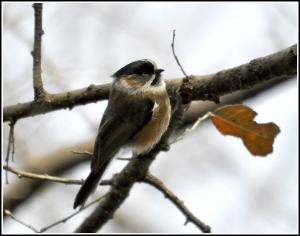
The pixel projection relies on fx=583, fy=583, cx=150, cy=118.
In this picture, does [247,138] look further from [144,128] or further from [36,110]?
[36,110]

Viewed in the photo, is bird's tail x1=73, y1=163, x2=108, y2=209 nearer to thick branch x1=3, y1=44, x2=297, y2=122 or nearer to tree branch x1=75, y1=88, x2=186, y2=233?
tree branch x1=75, y1=88, x2=186, y2=233

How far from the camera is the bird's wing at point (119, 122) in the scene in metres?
4.02

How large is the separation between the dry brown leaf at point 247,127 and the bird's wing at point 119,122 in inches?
27.7

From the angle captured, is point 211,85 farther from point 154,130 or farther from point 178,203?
point 178,203

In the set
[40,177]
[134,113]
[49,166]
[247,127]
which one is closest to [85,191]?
[40,177]

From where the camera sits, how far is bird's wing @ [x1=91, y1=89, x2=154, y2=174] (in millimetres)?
4020

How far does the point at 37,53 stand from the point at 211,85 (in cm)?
116

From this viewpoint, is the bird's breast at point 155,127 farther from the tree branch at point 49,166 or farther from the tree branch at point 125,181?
the tree branch at point 49,166

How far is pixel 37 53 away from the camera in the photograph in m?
3.77

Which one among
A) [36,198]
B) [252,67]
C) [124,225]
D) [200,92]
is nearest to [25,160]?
[36,198]

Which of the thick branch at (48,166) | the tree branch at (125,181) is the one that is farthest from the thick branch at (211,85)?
the thick branch at (48,166)

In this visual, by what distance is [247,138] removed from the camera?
3.57 meters

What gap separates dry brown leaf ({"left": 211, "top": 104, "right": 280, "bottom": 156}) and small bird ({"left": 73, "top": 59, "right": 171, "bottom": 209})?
54 cm

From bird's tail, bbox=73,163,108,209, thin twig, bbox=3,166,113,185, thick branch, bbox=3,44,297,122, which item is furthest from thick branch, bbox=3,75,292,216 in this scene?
thin twig, bbox=3,166,113,185
